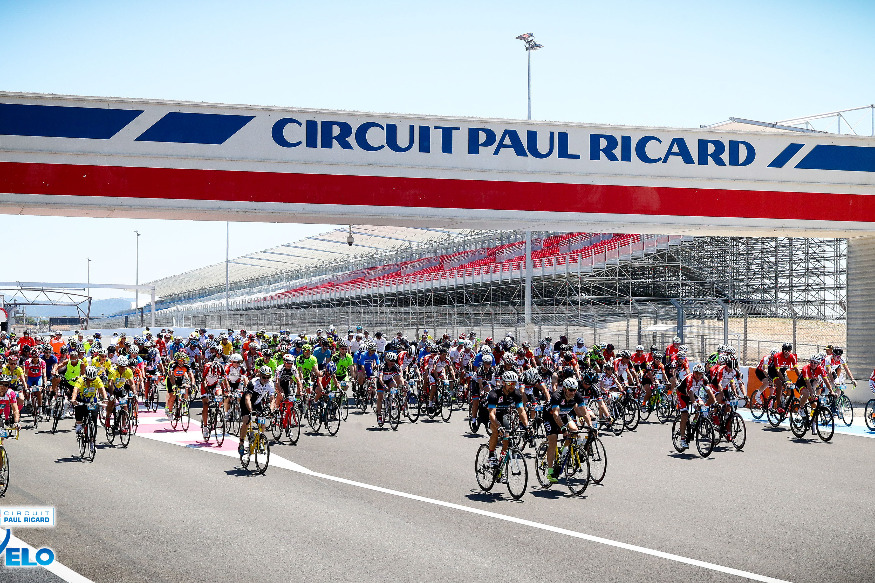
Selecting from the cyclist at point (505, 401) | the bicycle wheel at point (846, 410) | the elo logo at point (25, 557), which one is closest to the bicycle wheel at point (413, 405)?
the cyclist at point (505, 401)

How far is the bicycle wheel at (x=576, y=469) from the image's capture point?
12.0 m

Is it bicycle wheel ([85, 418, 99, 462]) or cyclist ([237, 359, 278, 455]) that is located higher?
cyclist ([237, 359, 278, 455])

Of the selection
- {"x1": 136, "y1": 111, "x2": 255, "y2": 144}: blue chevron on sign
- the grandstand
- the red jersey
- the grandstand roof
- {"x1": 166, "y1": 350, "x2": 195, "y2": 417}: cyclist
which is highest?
the grandstand roof

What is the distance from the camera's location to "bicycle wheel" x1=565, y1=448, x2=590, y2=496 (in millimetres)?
11988

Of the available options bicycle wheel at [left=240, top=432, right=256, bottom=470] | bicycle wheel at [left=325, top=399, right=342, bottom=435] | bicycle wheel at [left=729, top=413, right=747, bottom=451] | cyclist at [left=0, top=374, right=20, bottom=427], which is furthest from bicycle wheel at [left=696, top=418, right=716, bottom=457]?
cyclist at [left=0, top=374, right=20, bottom=427]

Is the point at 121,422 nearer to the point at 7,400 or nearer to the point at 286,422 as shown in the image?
the point at 7,400

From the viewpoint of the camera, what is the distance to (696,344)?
3133 centimetres

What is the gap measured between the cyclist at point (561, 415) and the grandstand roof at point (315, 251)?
74.0 m

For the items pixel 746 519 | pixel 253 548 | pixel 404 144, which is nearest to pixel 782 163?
pixel 404 144

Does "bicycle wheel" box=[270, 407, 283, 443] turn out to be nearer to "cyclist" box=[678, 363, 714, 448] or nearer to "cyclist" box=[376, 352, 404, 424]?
"cyclist" box=[376, 352, 404, 424]

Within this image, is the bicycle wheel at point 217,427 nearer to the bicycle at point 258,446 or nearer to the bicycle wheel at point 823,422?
the bicycle at point 258,446

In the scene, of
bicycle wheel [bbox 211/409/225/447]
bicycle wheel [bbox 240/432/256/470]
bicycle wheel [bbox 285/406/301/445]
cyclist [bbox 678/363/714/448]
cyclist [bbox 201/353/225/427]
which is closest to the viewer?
bicycle wheel [bbox 240/432/256/470]

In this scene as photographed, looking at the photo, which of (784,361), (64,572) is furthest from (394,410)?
(64,572)

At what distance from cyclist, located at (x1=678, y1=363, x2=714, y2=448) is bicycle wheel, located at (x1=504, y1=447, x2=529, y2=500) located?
16.1 feet
